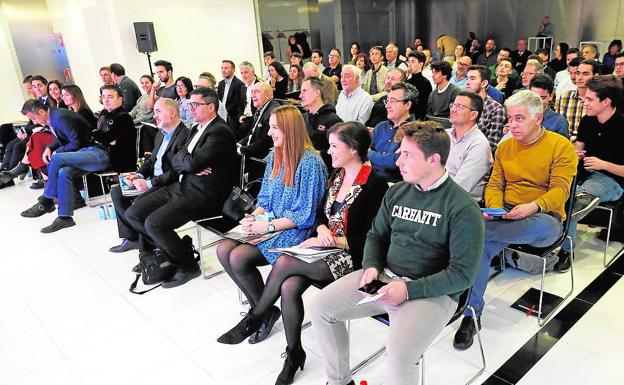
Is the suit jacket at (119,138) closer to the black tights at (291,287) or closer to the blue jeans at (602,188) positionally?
the black tights at (291,287)

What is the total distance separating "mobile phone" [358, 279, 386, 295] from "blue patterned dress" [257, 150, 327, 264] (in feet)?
2.60

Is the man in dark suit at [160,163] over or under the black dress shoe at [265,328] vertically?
over

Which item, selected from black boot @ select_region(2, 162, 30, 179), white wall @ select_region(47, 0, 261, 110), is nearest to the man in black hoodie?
black boot @ select_region(2, 162, 30, 179)

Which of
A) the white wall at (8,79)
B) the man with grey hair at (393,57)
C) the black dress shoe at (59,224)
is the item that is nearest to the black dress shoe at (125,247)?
the black dress shoe at (59,224)

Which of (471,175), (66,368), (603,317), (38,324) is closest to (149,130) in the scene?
(38,324)

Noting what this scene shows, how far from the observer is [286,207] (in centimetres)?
280

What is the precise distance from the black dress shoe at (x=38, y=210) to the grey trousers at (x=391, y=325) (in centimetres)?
462

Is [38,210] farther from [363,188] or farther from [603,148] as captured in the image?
[603,148]

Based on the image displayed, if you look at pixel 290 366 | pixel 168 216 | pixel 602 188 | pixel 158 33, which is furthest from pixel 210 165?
pixel 158 33

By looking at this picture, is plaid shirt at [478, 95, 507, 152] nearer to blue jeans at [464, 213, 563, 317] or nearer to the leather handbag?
blue jeans at [464, 213, 563, 317]

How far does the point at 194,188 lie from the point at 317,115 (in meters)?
1.49

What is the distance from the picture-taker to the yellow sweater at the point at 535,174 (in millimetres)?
2645

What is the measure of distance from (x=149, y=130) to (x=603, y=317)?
4249 mm

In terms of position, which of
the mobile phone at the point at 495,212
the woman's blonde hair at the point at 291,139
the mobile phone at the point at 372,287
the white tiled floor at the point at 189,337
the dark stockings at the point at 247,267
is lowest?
the white tiled floor at the point at 189,337
